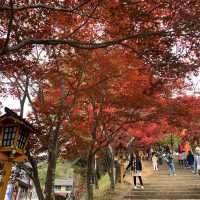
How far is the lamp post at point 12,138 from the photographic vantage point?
7.97 meters

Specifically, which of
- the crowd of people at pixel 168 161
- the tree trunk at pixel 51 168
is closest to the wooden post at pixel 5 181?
the tree trunk at pixel 51 168

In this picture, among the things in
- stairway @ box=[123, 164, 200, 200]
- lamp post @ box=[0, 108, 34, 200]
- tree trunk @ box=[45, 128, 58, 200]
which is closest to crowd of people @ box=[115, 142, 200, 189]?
stairway @ box=[123, 164, 200, 200]

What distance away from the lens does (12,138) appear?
820 cm

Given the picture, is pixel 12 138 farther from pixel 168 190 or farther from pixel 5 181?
pixel 168 190

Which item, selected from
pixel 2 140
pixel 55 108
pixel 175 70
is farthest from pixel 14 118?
pixel 55 108

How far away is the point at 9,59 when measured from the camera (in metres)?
10.7

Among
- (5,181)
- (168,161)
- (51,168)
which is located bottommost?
(5,181)

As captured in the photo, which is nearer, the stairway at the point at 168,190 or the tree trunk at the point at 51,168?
the tree trunk at the point at 51,168

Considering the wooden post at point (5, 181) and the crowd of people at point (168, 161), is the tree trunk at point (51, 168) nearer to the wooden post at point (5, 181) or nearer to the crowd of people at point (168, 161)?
the wooden post at point (5, 181)

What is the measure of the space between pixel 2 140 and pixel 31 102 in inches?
205

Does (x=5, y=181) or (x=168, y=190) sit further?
(x=168, y=190)

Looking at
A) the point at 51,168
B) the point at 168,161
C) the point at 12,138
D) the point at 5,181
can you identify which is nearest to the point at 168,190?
the point at 168,161

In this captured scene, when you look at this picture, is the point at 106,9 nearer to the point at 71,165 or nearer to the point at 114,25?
the point at 114,25

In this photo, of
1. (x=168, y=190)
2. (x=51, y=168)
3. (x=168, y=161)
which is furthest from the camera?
(x=168, y=161)
